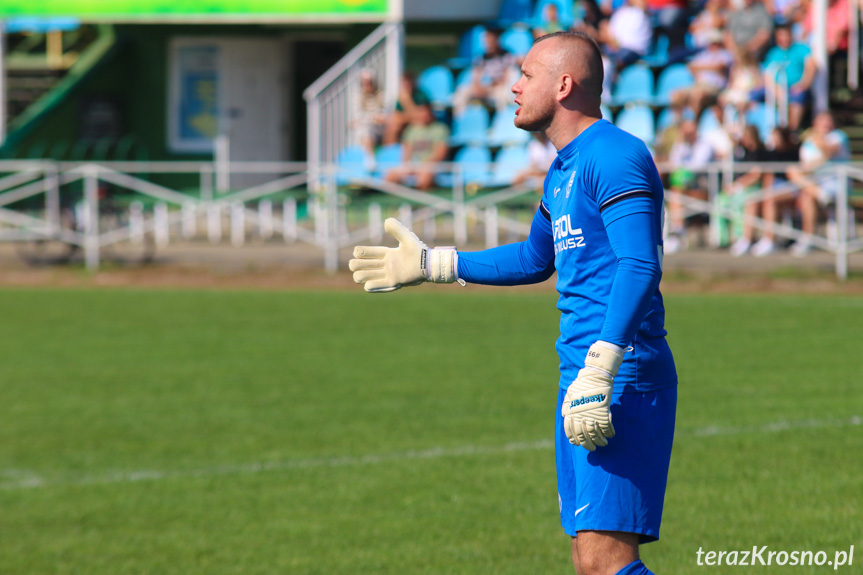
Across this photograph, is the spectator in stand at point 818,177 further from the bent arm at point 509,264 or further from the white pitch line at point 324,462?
the bent arm at point 509,264

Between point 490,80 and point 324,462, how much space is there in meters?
15.2

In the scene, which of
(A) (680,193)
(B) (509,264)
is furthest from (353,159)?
(B) (509,264)

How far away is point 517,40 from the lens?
21500 millimetres

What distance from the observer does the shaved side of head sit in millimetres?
3160

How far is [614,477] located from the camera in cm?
307

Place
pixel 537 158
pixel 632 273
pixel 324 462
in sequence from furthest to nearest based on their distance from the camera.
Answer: pixel 537 158
pixel 324 462
pixel 632 273

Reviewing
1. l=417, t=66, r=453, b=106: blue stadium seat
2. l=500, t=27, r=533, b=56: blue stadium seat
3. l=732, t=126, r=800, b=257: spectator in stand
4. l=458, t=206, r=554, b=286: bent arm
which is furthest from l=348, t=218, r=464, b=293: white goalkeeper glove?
l=500, t=27, r=533, b=56: blue stadium seat

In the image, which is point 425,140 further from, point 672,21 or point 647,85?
point 672,21

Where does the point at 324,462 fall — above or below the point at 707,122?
below

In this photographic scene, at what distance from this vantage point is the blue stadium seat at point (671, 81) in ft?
63.1

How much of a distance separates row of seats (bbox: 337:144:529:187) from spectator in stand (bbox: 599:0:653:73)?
2.37 m

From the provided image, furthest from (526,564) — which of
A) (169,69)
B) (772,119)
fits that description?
(169,69)

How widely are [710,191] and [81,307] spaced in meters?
8.45

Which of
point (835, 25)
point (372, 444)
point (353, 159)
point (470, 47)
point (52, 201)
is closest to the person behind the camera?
point (372, 444)
